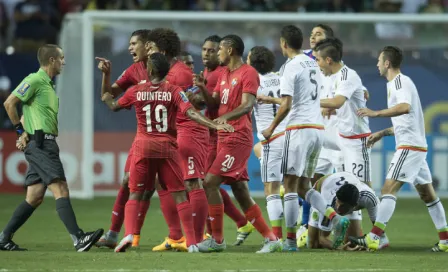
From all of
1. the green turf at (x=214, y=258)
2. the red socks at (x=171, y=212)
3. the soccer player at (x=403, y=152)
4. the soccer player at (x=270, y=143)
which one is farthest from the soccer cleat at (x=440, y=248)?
the red socks at (x=171, y=212)

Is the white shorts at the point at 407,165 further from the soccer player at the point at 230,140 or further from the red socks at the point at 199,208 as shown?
the red socks at the point at 199,208

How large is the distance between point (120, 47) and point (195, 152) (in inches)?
321

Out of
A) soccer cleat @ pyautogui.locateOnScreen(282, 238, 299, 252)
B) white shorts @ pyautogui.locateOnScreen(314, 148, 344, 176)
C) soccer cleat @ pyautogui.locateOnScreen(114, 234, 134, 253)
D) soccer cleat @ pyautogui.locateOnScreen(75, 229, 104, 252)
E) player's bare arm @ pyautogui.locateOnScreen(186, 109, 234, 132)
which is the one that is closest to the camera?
player's bare arm @ pyautogui.locateOnScreen(186, 109, 234, 132)

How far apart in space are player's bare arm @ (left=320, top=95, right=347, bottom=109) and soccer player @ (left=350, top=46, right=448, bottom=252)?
0.95 feet

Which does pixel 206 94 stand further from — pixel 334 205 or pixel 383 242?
pixel 383 242

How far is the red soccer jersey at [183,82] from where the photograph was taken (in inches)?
451

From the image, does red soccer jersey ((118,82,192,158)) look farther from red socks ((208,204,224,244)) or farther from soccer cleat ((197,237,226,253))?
soccer cleat ((197,237,226,253))

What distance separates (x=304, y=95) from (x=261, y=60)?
47.3 inches

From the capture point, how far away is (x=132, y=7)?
21391 millimetres

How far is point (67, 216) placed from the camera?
36.4ft

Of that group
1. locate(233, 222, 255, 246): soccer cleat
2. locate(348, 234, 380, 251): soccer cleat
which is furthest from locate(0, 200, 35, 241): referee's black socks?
locate(348, 234, 380, 251): soccer cleat

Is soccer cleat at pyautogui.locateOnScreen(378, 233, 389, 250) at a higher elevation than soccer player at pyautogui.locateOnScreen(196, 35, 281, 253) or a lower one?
lower

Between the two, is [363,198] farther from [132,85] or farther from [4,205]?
[4,205]

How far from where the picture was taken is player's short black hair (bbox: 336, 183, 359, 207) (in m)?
11.4
